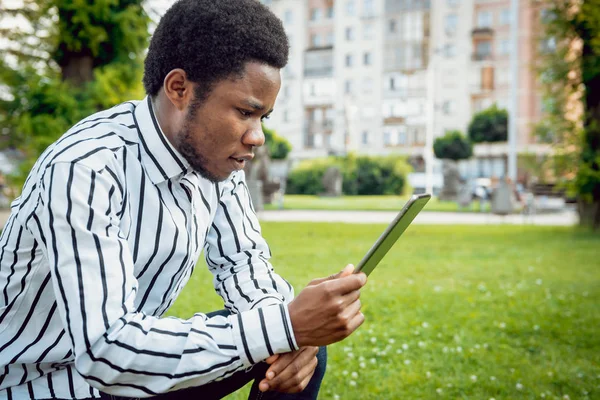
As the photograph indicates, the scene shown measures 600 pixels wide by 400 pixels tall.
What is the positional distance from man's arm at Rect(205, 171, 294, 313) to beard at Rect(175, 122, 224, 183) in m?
0.29

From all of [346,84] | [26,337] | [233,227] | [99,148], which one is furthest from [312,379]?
[346,84]

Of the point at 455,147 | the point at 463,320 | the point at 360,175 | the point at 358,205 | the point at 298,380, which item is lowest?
the point at 358,205

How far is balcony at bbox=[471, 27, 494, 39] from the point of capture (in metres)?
57.7

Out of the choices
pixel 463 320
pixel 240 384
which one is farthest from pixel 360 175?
pixel 240 384

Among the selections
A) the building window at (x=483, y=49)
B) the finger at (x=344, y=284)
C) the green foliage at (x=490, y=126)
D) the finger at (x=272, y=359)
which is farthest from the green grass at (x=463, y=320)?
the building window at (x=483, y=49)

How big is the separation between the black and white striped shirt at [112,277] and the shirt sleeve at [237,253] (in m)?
0.08

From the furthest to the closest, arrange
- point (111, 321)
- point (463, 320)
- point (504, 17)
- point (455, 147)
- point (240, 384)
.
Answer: point (504, 17) < point (455, 147) < point (463, 320) < point (240, 384) < point (111, 321)

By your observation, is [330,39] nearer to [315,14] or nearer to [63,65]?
[315,14]

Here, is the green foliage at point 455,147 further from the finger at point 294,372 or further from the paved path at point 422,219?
the finger at point 294,372

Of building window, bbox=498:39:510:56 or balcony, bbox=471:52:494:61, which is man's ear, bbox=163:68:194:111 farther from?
building window, bbox=498:39:510:56

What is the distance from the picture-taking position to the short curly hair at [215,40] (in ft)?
5.85

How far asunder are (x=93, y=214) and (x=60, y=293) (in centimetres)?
20

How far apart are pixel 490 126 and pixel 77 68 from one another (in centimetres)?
4046

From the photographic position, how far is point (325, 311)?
5.34ft
